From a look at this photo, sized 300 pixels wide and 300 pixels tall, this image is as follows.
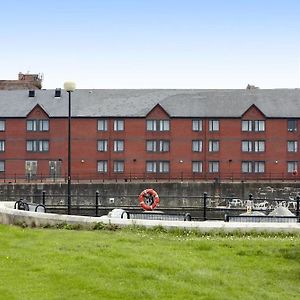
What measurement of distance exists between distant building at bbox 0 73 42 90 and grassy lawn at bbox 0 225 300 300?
68756 mm

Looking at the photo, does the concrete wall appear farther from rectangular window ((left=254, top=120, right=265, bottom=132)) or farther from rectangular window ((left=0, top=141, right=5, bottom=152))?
rectangular window ((left=0, top=141, right=5, bottom=152))

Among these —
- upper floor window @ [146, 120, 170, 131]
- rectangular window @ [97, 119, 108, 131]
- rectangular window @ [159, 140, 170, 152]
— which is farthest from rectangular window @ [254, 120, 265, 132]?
rectangular window @ [97, 119, 108, 131]

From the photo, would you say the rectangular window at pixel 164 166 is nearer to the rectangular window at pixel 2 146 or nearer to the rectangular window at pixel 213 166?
the rectangular window at pixel 213 166

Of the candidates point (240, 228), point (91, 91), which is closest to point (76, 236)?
point (240, 228)

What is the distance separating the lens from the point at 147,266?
44.8 feet

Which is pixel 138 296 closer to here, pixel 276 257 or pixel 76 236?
pixel 276 257

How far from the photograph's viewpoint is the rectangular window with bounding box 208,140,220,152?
6881 cm

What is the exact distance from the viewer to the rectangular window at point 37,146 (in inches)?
2729

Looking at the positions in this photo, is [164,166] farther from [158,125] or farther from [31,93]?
[31,93]

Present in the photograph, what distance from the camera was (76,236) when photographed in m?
18.2

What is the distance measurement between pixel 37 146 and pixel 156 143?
13.0 m

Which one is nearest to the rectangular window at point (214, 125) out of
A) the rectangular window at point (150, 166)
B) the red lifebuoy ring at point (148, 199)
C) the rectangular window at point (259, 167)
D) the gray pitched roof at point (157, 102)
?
the gray pitched roof at point (157, 102)

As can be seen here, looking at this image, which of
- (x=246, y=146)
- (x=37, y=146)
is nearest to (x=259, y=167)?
(x=246, y=146)

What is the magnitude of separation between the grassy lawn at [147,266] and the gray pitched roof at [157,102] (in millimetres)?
51174
